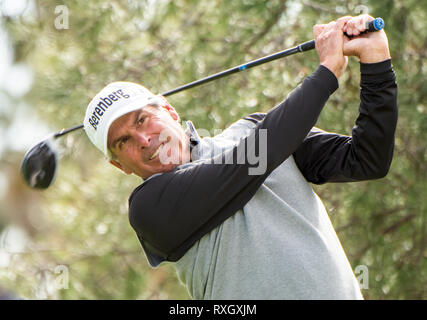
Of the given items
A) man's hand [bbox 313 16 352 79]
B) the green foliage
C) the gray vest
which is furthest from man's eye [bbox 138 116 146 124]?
the green foliage

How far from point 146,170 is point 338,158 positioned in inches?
18.7

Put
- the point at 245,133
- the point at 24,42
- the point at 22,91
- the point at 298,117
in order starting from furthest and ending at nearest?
the point at 22,91 < the point at 24,42 < the point at 245,133 < the point at 298,117

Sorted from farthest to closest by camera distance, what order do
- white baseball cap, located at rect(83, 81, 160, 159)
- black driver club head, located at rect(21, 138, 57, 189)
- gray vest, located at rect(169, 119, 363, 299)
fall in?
black driver club head, located at rect(21, 138, 57, 189) → white baseball cap, located at rect(83, 81, 160, 159) → gray vest, located at rect(169, 119, 363, 299)

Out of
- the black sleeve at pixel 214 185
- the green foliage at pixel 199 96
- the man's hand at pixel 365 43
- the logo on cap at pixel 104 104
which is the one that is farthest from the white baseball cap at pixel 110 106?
the green foliage at pixel 199 96

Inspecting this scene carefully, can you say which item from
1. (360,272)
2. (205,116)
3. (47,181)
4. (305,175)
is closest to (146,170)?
(305,175)

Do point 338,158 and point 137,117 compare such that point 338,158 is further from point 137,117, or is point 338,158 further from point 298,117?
point 137,117

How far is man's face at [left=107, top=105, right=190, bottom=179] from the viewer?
159 centimetres

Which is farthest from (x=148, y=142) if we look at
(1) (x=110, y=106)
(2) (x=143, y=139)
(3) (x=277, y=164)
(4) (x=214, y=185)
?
(3) (x=277, y=164)

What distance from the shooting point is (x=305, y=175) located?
155cm

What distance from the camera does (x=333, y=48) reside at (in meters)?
1.38

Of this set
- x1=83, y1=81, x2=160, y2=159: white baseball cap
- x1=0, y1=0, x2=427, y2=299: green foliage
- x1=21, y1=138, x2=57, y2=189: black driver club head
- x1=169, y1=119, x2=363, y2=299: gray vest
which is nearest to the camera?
x1=169, y1=119, x2=363, y2=299: gray vest

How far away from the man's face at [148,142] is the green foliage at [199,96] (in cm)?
113

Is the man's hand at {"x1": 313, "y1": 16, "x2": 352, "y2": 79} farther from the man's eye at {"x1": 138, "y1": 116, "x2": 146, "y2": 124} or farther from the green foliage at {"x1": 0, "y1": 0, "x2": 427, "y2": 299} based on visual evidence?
the green foliage at {"x1": 0, "y1": 0, "x2": 427, "y2": 299}

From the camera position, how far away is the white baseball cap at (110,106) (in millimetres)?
1582
